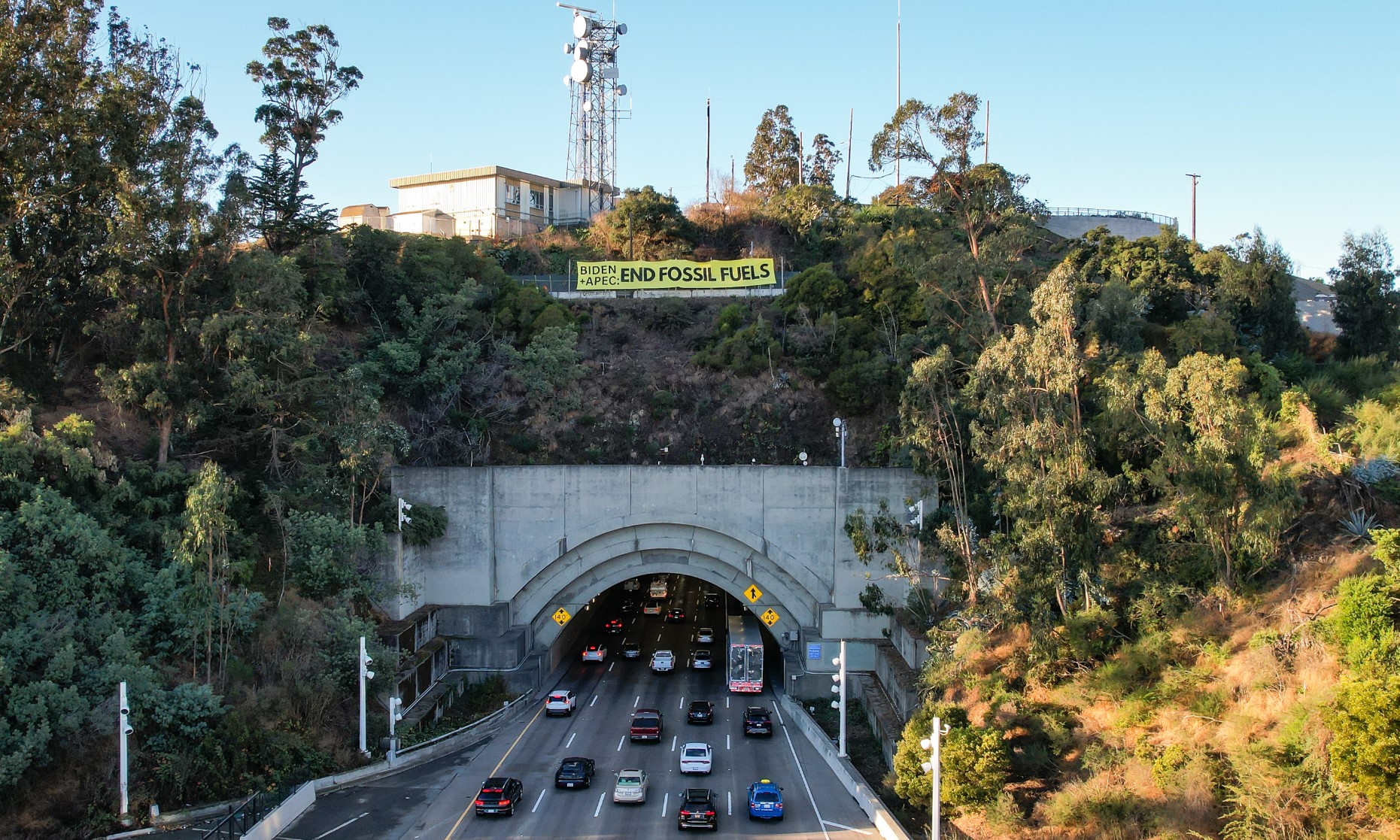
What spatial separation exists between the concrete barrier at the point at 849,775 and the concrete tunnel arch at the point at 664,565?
13.5 feet

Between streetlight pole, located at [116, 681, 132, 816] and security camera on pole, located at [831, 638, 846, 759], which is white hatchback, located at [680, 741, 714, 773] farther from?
streetlight pole, located at [116, 681, 132, 816]

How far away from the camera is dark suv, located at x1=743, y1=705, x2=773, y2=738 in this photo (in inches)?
1380

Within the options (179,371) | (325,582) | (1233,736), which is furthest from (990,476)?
(179,371)

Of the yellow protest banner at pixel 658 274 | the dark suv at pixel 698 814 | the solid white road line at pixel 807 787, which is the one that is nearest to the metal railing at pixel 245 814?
the dark suv at pixel 698 814

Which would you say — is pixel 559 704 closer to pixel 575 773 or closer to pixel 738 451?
pixel 575 773

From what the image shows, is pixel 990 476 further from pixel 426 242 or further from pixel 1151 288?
pixel 426 242

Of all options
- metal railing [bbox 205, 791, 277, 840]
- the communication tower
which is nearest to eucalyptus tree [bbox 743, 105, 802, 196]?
the communication tower

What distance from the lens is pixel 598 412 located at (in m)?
45.8

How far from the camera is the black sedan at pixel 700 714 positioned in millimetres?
36375

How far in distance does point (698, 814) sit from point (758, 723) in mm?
9586

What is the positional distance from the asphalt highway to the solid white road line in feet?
0.15

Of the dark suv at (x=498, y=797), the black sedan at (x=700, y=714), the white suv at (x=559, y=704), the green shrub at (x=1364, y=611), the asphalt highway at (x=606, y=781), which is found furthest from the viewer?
the white suv at (x=559, y=704)

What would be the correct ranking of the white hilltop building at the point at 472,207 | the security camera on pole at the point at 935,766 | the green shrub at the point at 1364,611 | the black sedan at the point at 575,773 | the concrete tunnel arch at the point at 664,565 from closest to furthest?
the green shrub at the point at 1364,611
the security camera on pole at the point at 935,766
the black sedan at the point at 575,773
the concrete tunnel arch at the point at 664,565
the white hilltop building at the point at 472,207

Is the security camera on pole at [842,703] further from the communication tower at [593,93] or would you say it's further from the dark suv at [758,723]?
the communication tower at [593,93]
